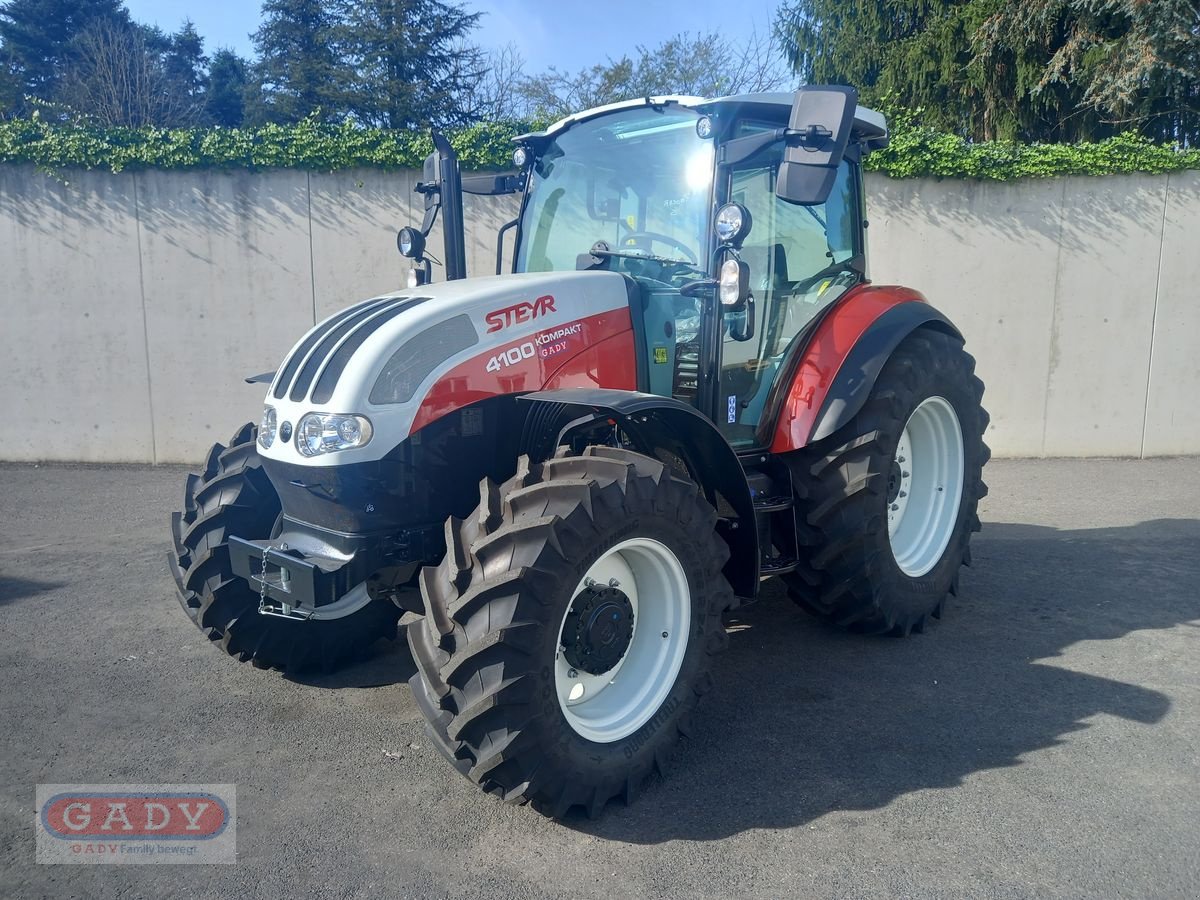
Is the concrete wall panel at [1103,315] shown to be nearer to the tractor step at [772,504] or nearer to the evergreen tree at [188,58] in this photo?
the tractor step at [772,504]

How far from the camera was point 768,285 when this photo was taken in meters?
4.35

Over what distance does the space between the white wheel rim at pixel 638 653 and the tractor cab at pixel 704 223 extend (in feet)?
3.15

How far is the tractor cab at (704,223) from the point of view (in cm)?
367

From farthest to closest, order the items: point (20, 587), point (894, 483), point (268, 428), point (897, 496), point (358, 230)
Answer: point (358, 230) < point (20, 587) < point (897, 496) < point (894, 483) < point (268, 428)

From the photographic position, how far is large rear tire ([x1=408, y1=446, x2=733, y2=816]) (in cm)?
278

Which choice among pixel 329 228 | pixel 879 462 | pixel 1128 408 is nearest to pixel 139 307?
pixel 329 228

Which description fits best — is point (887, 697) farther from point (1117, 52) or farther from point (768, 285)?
point (1117, 52)

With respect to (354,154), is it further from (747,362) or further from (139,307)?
(747,362)

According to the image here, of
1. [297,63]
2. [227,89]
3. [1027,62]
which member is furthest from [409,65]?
[1027,62]

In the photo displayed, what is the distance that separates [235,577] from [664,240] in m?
2.28

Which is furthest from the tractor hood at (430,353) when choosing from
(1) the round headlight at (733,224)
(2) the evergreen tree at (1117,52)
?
(2) the evergreen tree at (1117,52)

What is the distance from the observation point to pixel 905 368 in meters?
4.43

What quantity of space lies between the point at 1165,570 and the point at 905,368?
8.39 feet

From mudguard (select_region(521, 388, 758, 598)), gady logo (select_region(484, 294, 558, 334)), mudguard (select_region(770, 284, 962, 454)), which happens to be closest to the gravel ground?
mudguard (select_region(521, 388, 758, 598))
